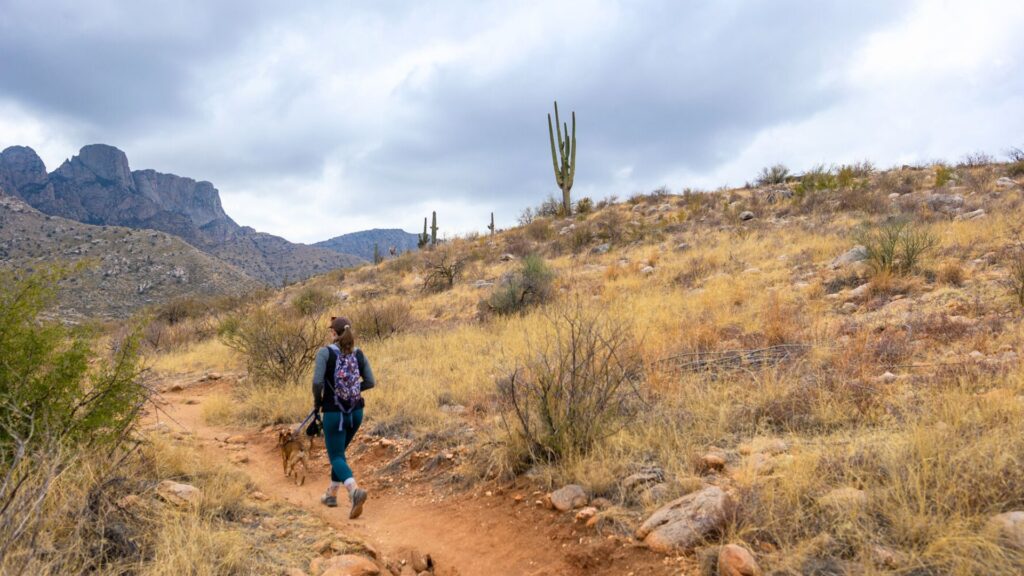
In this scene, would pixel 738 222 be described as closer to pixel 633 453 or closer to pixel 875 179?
pixel 875 179

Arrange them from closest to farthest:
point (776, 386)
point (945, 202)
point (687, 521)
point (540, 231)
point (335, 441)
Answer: point (687, 521) < point (776, 386) < point (335, 441) < point (945, 202) < point (540, 231)

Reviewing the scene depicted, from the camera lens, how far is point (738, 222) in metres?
16.6

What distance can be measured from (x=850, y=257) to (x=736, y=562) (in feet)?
30.0

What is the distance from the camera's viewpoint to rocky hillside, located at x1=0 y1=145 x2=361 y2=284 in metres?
97.6

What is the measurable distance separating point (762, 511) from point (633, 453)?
1.23 m

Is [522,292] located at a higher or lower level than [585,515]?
higher

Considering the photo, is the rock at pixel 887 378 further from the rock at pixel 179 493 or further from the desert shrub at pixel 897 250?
the rock at pixel 179 493

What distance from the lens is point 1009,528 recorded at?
2.23 m

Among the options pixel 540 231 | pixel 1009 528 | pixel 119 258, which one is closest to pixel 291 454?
pixel 1009 528

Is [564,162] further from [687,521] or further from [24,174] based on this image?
[24,174]

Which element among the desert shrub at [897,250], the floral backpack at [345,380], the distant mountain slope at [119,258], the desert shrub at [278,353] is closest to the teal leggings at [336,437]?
the floral backpack at [345,380]

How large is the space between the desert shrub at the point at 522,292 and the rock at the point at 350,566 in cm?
798

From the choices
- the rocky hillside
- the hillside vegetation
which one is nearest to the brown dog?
the hillside vegetation

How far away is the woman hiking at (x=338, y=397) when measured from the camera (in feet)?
15.2
